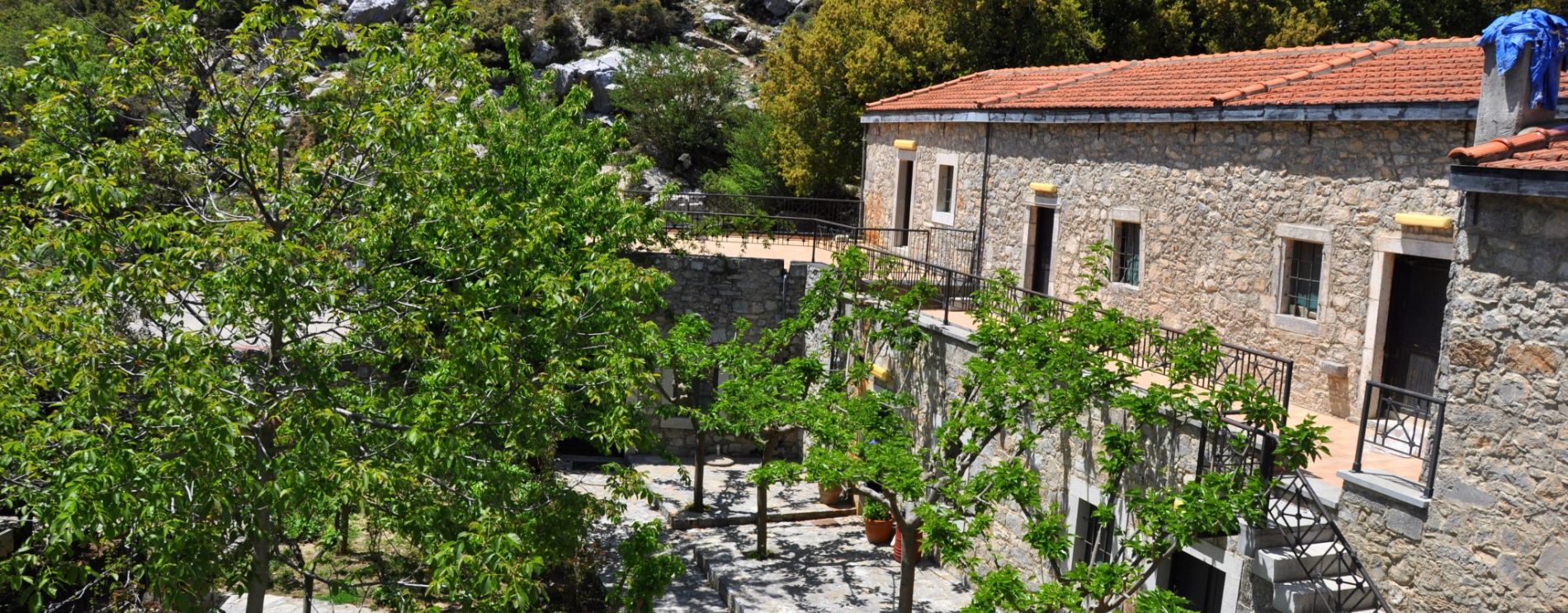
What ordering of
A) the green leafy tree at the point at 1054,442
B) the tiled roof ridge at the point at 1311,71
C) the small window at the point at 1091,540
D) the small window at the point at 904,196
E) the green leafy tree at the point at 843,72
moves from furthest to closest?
the green leafy tree at the point at 843,72 → the small window at the point at 904,196 → the tiled roof ridge at the point at 1311,71 → the small window at the point at 1091,540 → the green leafy tree at the point at 1054,442

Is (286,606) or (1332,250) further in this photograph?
(286,606)

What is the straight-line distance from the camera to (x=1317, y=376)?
38.9 feet

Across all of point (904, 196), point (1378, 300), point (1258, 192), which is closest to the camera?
point (1378, 300)

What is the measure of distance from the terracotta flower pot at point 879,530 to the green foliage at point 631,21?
3034 cm

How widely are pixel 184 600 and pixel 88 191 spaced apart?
2.37 m

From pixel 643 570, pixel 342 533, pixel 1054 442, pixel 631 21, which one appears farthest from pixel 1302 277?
pixel 631 21

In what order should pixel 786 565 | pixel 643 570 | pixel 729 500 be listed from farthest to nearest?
pixel 729 500 < pixel 786 565 < pixel 643 570

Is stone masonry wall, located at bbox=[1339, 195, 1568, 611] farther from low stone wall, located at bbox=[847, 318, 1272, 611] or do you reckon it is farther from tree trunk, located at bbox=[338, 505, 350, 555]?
tree trunk, located at bbox=[338, 505, 350, 555]

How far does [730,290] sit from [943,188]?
402 centimetres

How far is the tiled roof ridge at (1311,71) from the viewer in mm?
12602

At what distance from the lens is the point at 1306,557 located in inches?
345

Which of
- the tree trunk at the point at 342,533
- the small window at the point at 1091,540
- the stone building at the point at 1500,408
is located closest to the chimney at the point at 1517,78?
the stone building at the point at 1500,408

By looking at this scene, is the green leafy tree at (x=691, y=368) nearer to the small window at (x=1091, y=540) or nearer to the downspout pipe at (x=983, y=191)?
the downspout pipe at (x=983, y=191)

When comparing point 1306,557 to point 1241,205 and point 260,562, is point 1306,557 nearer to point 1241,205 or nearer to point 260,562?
point 1241,205
